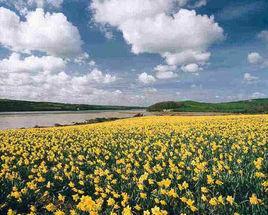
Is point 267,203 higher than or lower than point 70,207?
higher

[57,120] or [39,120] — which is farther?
[39,120]

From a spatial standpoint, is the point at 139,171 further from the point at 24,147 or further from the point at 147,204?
the point at 24,147

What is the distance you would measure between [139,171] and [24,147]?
800 cm

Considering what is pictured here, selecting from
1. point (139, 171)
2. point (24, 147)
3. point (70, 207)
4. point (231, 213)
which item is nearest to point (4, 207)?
point (70, 207)

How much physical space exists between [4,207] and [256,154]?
8.15 metres

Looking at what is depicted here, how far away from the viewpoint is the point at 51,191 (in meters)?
11.0

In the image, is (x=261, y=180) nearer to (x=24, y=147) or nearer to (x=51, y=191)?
(x=51, y=191)

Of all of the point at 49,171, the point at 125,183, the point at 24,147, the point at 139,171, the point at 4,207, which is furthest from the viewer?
the point at 24,147

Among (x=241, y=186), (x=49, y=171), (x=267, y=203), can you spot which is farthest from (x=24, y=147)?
(x=267, y=203)

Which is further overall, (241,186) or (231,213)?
(241,186)

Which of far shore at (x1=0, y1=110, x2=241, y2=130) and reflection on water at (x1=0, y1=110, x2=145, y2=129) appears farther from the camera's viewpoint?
reflection on water at (x1=0, y1=110, x2=145, y2=129)

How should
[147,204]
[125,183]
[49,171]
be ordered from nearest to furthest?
[147,204] → [125,183] → [49,171]

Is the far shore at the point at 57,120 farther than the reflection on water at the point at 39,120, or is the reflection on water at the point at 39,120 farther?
the reflection on water at the point at 39,120

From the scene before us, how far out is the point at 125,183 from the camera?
1043cm
